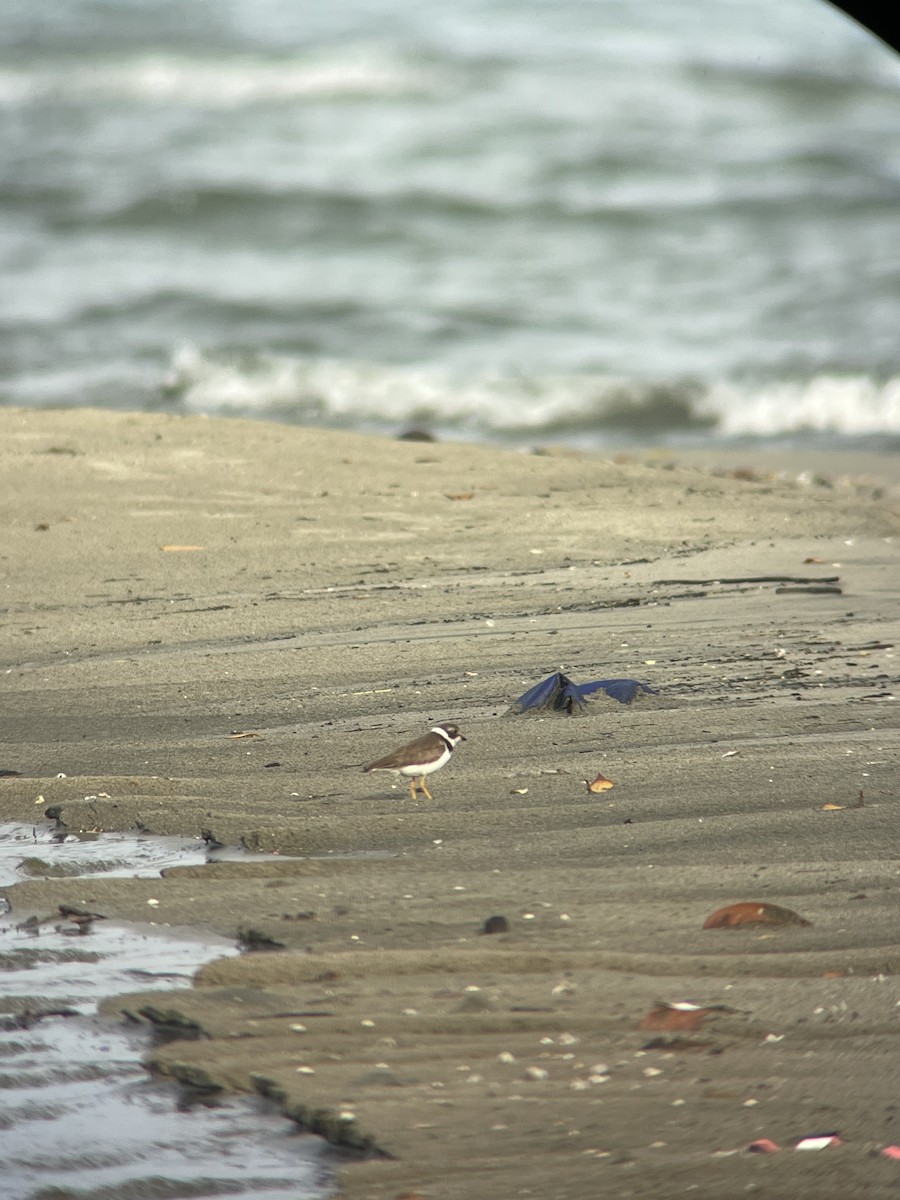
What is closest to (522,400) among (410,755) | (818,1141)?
(410,755)

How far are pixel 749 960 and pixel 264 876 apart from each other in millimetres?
1073

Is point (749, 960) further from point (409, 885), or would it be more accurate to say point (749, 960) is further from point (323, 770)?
point (323, 770)

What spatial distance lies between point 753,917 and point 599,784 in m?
0.91

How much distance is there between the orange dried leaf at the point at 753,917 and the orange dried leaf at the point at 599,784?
84 centimetres

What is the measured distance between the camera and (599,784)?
389cm

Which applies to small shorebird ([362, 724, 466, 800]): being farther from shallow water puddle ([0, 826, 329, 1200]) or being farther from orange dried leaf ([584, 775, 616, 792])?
shallow water puddle ([0, 826, 329, 1200])

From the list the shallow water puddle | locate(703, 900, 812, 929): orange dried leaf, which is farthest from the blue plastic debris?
the shallow water puddle

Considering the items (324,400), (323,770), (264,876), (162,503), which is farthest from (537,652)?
(324,400)

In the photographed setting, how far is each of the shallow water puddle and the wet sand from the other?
0.07 metres

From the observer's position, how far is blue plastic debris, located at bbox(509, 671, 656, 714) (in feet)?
15.0

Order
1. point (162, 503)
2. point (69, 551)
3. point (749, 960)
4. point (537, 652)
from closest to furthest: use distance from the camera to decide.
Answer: point (749, 960)
point (537, 652)
point (69, 551)
point (162, 503)

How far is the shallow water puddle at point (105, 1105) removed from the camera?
2303mm

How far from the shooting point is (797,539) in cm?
725

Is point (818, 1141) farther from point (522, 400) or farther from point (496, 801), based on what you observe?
point (522, 400)
